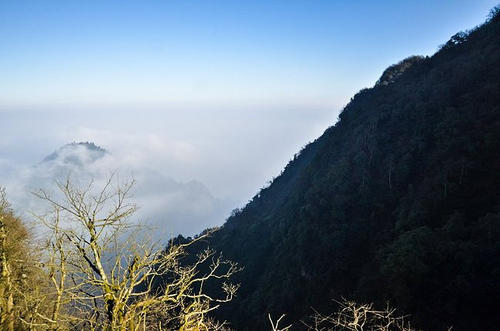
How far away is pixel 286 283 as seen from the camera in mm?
44562

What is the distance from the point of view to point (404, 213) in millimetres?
35438

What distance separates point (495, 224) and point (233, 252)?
47.4 meters

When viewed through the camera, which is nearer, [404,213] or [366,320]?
[366,320]

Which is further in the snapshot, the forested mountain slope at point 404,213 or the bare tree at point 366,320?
the forested mountain slope at point 404,213

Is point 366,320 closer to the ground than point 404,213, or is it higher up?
closer to the ground

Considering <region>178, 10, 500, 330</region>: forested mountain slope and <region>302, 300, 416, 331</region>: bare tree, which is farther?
<region>178, 10, 500, 330</region>: forested mountain slope

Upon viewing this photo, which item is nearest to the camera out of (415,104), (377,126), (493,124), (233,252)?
(493,124)

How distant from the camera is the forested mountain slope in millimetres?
24756

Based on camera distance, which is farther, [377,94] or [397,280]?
[377,94]

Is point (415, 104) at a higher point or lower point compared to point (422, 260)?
higher

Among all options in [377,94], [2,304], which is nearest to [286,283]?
[2,304]

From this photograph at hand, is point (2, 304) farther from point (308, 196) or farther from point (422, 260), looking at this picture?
point (308, 196)

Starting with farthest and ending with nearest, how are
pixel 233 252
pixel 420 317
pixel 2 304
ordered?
1. pixel 233 252
2. pixel 420 317
3. pixel 2 304

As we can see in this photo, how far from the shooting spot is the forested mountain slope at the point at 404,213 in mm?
24756
